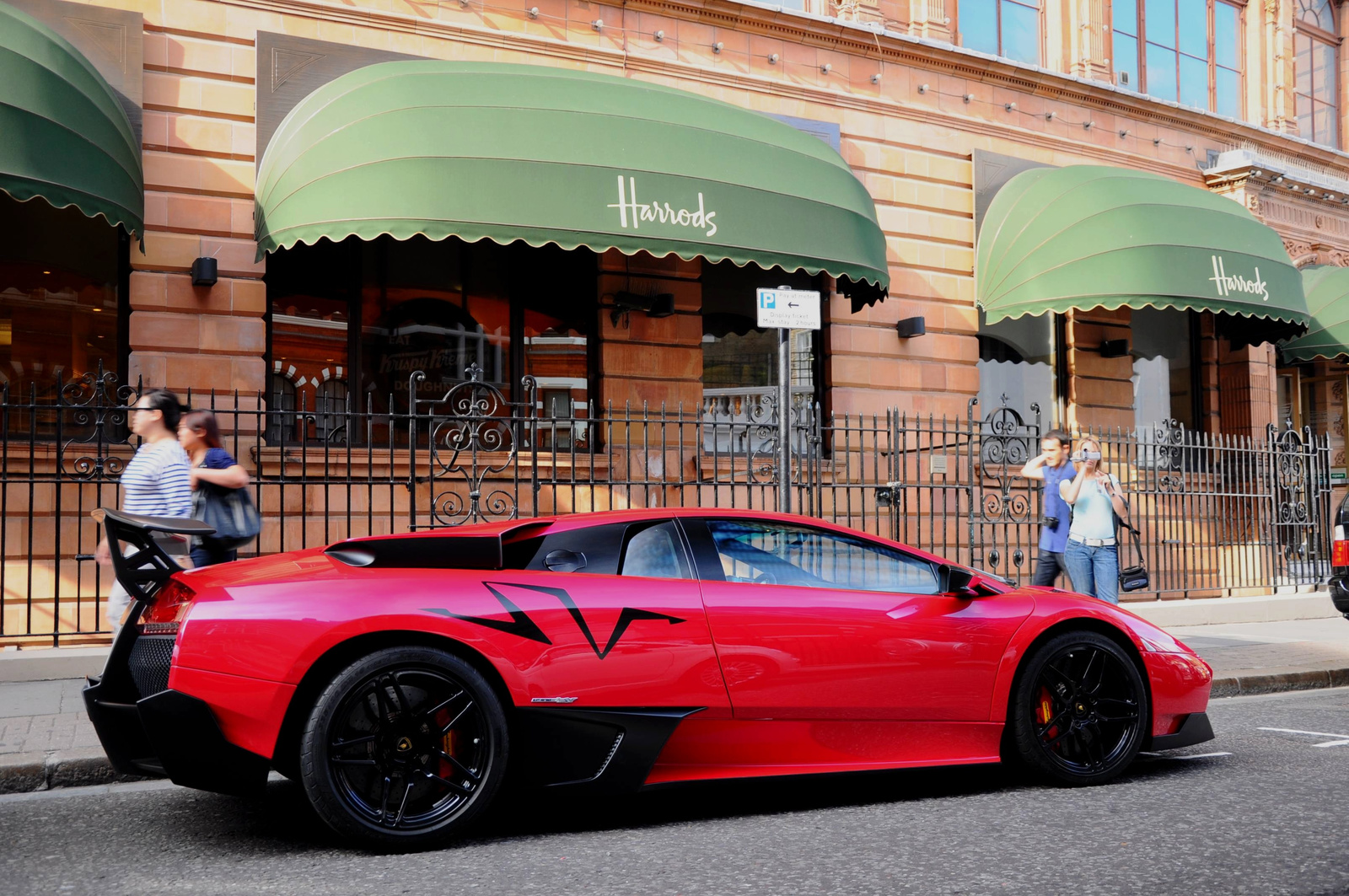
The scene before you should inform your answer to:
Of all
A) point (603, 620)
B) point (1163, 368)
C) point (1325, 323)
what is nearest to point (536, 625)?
point (603, 620)

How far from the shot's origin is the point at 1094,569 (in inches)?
367

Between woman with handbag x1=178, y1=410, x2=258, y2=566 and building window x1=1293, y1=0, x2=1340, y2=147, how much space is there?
17.7 m

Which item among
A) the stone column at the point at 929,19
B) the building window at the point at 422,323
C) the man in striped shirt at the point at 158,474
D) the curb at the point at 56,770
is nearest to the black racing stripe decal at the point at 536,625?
the curb at the point at 56,770

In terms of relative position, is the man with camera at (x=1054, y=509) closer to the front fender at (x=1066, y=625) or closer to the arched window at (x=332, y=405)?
the front fender at (x=1066, y=625)

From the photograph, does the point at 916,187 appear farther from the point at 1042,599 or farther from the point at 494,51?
the point at 1042,599

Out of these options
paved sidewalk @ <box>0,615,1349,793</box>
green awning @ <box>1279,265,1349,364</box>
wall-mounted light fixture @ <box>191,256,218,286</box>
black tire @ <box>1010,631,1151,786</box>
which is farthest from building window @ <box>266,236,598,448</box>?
green awning @ <box>1279,265,1349,364</box>

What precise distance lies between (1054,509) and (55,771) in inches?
280

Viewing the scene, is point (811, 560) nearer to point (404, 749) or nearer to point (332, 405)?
point (404, 749)

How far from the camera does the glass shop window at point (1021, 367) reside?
50.4ft

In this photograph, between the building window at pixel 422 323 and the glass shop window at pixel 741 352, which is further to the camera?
the glass shop window at pixel 741 352

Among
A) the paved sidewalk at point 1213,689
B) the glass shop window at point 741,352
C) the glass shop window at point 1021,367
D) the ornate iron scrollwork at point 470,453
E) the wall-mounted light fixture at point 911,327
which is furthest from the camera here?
the glass shop window at point 1021,367

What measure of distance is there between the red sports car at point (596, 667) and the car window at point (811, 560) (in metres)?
0.01

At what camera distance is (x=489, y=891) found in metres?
4.01

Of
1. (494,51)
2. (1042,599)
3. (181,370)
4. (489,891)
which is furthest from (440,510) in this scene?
(489,891)
